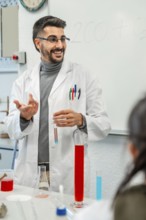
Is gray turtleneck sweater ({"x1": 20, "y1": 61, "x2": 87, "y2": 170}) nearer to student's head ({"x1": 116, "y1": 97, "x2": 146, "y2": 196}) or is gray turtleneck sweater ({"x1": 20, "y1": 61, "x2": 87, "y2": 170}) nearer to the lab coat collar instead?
the lab coat collar

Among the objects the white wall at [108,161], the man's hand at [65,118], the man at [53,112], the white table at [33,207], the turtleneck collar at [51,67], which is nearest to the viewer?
the white table at [33,207]

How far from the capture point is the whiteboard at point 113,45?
2.17 meters

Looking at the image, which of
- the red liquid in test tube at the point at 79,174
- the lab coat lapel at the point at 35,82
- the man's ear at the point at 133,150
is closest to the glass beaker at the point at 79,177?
the red liquid in test tube at the point at 79,174

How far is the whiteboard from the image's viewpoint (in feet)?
7.13

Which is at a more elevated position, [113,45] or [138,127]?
[113,45]

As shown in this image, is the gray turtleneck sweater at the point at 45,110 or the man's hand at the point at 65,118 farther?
the gray turtleneck sweater at the point at 45,110

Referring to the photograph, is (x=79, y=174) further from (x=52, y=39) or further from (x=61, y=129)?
(x=52, y=39)

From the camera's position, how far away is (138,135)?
52 cm

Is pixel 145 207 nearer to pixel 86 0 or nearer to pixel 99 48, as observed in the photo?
pixel 99 48

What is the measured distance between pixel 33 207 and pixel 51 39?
3.31 feet

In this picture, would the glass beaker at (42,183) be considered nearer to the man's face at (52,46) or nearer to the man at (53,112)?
the man at (53,112)

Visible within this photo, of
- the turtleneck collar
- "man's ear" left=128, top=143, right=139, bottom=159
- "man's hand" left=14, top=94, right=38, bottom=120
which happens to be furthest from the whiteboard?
"man's ear" left=128, top=143, right=139, bottom=159

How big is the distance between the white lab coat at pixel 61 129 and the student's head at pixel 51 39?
0.35 feet

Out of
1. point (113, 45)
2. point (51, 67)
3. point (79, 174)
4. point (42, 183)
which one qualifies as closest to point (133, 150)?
point (79, 174)
